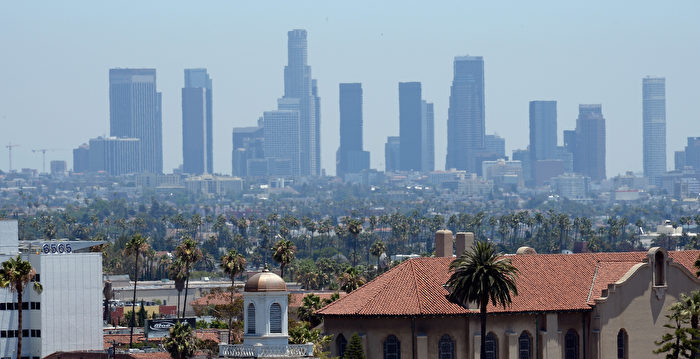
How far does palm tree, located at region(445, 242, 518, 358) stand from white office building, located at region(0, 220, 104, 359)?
128 ft

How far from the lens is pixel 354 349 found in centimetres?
8962

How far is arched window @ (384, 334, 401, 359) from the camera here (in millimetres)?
92562

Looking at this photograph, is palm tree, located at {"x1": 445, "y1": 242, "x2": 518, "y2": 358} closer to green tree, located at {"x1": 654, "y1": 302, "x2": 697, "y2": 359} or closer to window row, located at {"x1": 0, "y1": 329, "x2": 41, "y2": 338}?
green tree, located at {"x1": 654, "y1": 302, "x2": 697, "y2": 359}

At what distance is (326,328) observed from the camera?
94312 millimetres

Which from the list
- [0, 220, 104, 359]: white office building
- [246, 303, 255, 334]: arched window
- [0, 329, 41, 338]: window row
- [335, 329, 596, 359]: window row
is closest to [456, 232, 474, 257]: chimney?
[335, 329, 596, 359]: window row

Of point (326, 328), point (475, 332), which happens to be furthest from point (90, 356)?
point (475, 332)

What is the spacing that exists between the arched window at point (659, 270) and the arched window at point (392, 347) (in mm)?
15801

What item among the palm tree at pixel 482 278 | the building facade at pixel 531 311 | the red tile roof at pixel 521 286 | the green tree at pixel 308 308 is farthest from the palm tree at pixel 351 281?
the palm tree at pixel 482 278

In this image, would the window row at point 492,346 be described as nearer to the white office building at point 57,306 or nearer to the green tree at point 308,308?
the green tree at point 308,308

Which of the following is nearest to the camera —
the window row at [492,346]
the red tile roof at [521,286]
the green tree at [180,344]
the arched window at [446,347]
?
the window row at [492,346]

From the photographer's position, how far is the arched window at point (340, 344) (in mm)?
92812

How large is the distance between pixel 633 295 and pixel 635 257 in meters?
4.74

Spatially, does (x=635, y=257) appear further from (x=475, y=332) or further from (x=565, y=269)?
(x=475, y=332)

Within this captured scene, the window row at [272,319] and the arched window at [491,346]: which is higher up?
the window row at [272,319]
